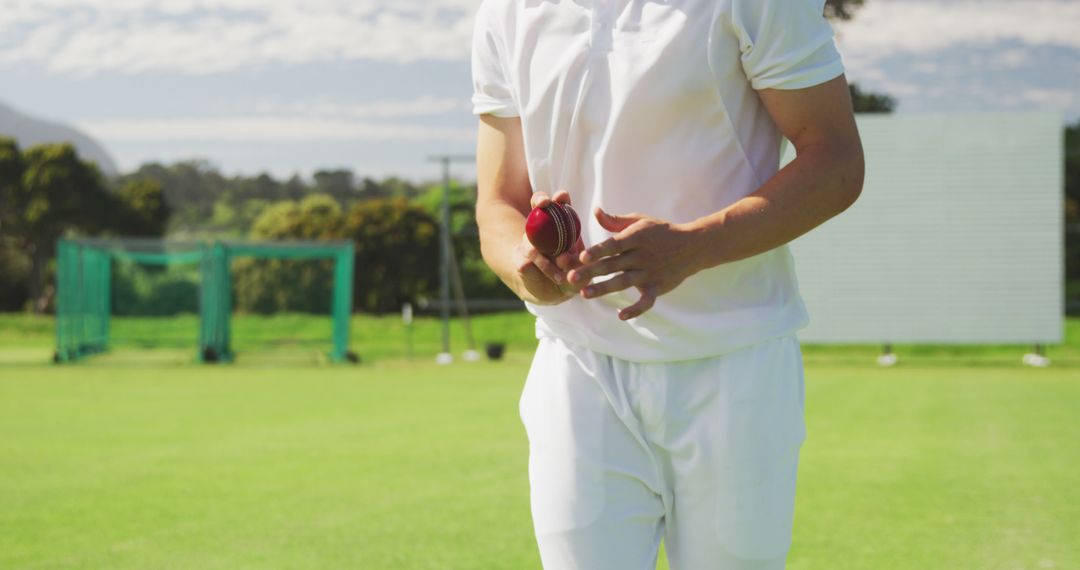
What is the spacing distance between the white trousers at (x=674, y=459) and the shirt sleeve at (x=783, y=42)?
0.41m

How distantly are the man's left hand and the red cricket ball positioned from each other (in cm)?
4

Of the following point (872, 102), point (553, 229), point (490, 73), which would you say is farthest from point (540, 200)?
point (872, 102)

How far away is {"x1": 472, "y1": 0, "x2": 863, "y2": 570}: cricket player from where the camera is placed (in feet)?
6.45

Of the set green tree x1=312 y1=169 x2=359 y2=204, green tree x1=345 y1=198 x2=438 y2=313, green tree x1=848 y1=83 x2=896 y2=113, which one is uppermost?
green tree x1=848 y1=83 x2=896 y2=113

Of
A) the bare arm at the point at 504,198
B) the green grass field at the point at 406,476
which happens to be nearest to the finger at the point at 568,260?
the bare arm at the point at 504,198

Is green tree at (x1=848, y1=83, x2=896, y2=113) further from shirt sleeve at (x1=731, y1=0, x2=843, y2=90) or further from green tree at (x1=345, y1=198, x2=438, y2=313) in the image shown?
shirt sleeve at (x1=731, y1=0, x2=843, y2=90)

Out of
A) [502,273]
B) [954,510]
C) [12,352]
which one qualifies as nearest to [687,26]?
[502,273]

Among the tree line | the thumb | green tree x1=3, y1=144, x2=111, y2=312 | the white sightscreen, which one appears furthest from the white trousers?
green tree x1=3, y1=144, x2=111, y2=312

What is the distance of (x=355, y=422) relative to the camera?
42.3 ft

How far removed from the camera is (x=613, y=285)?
1.86m

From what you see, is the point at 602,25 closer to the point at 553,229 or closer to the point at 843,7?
the point at 553,229

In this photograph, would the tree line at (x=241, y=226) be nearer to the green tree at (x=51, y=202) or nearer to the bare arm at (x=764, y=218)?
the green tree at (x=51, y=202)

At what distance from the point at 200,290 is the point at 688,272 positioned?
2669cm

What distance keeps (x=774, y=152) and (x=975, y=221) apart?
23.9 meters
